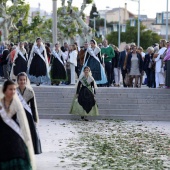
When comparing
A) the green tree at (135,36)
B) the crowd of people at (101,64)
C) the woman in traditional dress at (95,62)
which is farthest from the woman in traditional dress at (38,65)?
the green tree at (135,36)

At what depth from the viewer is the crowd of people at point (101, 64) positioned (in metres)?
26.8

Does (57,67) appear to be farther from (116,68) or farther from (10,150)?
(10,150)

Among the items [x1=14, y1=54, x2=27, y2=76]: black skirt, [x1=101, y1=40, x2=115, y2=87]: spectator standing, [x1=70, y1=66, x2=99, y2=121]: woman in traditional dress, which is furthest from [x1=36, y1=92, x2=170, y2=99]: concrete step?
[x1=101, y1=40, x2=115, y2=87]: spectator standing

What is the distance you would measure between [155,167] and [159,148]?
108 inches

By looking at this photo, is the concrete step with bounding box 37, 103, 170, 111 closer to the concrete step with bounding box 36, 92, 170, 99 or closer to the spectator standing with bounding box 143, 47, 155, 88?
the concrete step with bounding box 36, 92, 170, 99

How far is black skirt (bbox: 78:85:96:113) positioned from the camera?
22.6m

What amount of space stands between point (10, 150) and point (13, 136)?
0.65 feet

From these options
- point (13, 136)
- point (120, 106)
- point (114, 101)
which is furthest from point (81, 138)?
point (13, 136)

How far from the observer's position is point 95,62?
27.0 metres

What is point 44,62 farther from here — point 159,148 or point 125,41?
point 125,41

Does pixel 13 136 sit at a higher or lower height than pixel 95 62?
lower

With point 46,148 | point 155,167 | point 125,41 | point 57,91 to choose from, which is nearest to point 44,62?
point 57,91

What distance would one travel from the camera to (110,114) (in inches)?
937

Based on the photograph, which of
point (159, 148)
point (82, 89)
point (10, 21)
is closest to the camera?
point (159, 148)
